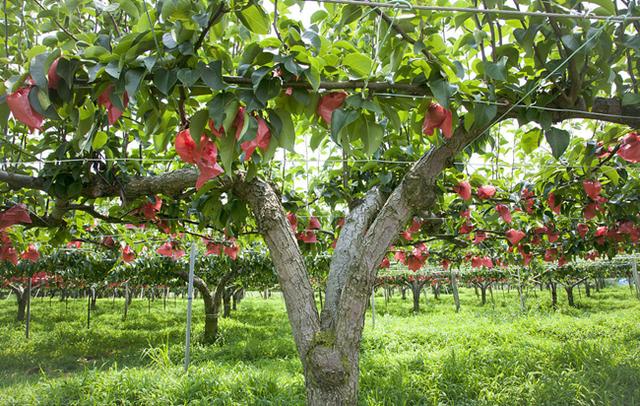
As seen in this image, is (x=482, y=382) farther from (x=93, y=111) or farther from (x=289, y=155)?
(x=93, y=111)

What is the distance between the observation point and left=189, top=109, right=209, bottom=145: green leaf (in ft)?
3.27

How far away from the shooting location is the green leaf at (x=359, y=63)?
105cm

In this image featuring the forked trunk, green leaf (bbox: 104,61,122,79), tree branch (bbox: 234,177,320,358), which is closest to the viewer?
green leaf (bbox: 104,61,122,79)

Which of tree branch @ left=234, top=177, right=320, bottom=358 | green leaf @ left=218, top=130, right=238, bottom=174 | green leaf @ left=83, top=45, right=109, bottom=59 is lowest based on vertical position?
tree branch @ left=234, top=177, right=320, bottom=358

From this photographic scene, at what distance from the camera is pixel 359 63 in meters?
1.07

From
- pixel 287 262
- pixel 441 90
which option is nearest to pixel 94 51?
pixel 441 90

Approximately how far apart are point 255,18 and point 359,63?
282mm

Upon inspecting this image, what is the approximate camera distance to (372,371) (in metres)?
4.91

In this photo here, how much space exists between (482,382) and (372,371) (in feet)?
3.99

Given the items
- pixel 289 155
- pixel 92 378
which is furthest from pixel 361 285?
pixel 92 378

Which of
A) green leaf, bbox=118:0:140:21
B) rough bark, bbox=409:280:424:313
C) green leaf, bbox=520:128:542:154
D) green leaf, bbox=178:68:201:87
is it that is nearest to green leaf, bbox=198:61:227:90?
green leaf, bbox=178:68:201:87

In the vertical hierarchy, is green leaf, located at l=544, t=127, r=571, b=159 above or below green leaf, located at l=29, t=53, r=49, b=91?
below

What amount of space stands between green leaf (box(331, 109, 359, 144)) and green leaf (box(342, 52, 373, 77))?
12 centimetres

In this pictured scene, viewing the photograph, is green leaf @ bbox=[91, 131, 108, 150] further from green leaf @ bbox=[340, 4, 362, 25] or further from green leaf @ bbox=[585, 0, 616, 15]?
green leaf @ bbox=[585, 0, 616, 15]
